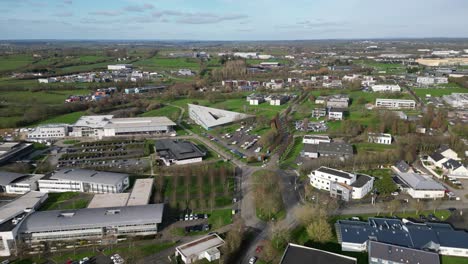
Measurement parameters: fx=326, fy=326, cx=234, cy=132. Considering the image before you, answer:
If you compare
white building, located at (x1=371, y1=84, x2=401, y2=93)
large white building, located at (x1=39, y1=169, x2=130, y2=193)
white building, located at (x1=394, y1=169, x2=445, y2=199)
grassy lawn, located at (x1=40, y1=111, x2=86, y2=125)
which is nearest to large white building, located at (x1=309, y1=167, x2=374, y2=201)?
white building, located at (x1=394, y1=169, x2=445, y2=199)

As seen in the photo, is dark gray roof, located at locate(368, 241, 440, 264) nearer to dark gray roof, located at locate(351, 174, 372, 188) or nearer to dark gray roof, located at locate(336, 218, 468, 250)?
dark gray roof, located at locate(336, 218, 468, 250)

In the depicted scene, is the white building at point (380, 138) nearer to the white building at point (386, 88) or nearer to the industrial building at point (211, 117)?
the industrial building at point (211, 117)

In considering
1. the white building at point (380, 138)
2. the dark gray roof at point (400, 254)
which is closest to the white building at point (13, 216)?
the dark gray roof at point (400, 254)

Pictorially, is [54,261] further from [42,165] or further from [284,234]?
[42,165]

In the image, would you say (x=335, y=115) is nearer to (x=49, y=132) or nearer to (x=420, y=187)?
(x=420, y=187)

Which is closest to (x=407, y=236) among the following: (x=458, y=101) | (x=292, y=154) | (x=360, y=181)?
(x=360, y=181)
